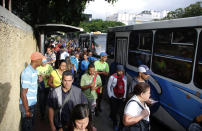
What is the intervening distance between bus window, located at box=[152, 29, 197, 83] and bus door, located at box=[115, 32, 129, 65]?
7.11 feet

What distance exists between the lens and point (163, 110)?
504 centimetres

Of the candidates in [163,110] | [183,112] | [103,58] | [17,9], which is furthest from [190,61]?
[17,9]

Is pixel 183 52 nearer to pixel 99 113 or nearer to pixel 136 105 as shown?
pixel 136 105

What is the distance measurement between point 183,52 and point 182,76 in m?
0.58

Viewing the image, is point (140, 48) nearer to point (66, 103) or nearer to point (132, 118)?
point (132, 118)

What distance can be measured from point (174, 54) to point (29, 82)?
353cm

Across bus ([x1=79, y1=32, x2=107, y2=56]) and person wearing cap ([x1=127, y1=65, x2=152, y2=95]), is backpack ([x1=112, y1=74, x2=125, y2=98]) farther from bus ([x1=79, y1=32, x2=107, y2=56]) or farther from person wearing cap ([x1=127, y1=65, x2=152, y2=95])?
bus ([x1=79, y1=32, x2=107, y2=56])

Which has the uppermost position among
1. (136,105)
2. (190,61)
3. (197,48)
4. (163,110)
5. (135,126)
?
(197,48)

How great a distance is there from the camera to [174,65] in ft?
15.7

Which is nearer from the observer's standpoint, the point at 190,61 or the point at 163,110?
the point at 190,61

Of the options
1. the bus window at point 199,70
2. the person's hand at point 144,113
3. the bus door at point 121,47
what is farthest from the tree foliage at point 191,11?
the person's hand at point 144,113

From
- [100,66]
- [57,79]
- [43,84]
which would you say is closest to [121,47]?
[100,66]

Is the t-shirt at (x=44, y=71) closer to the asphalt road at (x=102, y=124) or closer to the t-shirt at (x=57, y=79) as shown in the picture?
the t-shirt at (x=57, y=79)

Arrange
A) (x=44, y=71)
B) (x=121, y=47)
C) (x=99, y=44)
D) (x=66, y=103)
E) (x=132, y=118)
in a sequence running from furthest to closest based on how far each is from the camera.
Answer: (x=99, y=44)
(x=121, y=47)
(x=44, y=71)
(x=66, y=103)
(x=132, y=118)
